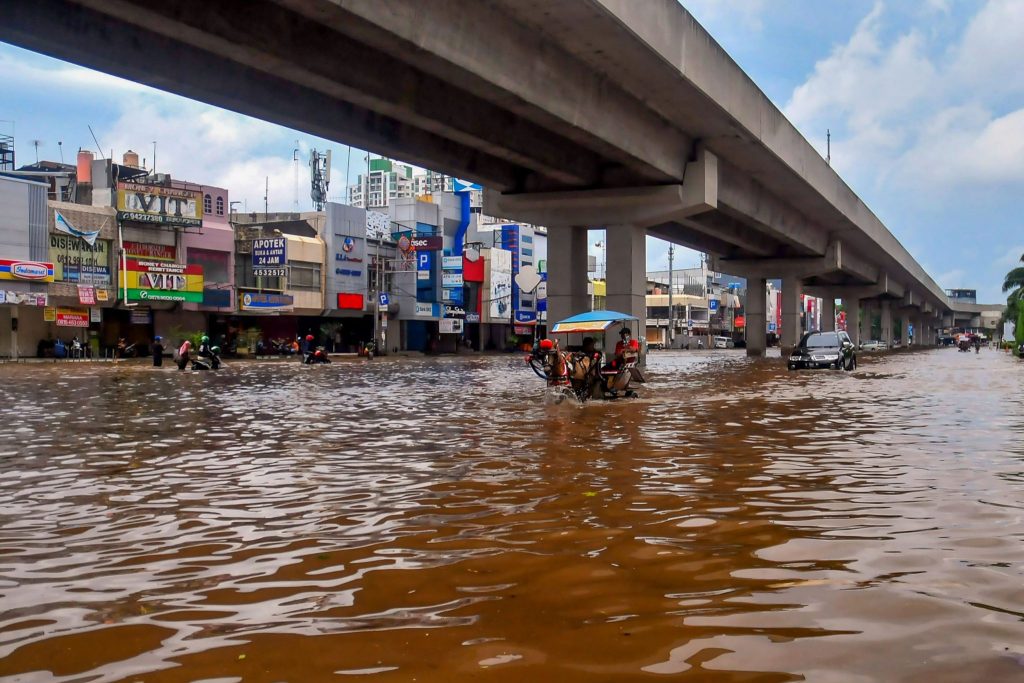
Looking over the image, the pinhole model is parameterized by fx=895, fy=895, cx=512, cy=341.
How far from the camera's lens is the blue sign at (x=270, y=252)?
53.6 meters

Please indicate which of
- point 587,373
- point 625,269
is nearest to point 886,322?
point 625,269

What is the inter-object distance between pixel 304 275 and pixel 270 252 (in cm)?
413

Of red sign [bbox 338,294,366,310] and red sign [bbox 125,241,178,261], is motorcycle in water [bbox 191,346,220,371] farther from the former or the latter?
red sign [bbox 338,294,366,310]

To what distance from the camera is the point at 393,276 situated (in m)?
66.2

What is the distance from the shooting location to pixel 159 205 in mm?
47875

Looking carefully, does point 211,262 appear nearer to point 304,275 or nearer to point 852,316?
point 304,275

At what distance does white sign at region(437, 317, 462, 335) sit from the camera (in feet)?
228

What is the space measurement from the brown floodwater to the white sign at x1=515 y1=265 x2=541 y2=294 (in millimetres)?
64261

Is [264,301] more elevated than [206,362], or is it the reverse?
[264,301]

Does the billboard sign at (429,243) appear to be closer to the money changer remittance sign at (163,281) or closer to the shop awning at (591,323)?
the money changer remittance sign at (163,281)

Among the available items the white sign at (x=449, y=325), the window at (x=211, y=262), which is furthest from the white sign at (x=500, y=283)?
the window at (x=211, y=262)

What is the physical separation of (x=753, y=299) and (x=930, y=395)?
4038 cm

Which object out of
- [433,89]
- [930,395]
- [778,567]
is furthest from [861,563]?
[433,89]

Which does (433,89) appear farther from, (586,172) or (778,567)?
(778,567)
